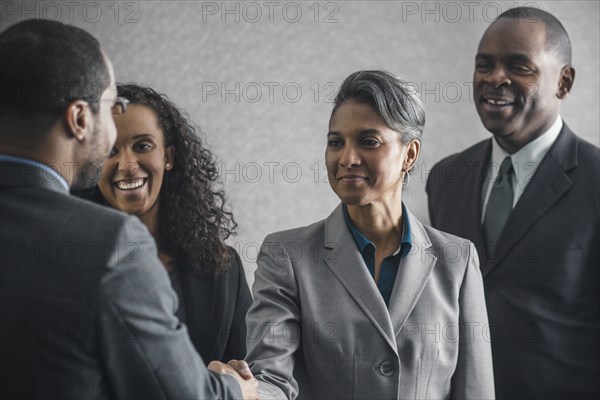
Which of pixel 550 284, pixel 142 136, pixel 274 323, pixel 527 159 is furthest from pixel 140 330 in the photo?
pixel 527 159

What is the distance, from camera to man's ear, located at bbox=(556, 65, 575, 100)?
7.30 ft

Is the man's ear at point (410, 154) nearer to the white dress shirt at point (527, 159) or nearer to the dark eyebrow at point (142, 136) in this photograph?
the white dress shirt at point (527, 159)

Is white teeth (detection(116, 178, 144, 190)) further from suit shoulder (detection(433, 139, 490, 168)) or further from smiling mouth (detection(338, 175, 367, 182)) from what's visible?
suit shoulder (detection(433, 139, 490, 168))

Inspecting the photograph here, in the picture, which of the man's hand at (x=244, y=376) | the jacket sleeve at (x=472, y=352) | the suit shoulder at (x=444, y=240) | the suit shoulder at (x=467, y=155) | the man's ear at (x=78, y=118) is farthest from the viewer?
the suit shoulder at (x=467, y=155)

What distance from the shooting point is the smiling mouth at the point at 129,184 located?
1919 millimetres

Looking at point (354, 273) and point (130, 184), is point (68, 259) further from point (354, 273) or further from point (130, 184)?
point (130, 184)

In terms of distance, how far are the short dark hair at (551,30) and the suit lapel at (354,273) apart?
2.98 ft

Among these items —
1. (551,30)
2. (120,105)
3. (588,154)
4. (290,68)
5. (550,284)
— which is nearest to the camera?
(120,105)

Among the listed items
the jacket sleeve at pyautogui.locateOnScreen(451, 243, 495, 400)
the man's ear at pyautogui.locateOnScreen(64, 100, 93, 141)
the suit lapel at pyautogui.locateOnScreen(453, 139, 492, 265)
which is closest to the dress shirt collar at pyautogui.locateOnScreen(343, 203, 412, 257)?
the jacket sleeve at pyautogui.locateOnScreen(451, 243, 495, 400)

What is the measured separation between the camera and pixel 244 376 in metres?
1.51

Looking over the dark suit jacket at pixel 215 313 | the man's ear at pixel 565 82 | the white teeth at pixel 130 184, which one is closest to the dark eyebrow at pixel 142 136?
the white teeth at pixel 130 184

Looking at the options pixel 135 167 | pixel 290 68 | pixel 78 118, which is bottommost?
pixel 135 167

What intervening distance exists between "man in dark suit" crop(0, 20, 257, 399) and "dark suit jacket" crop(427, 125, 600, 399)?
1045 millimetres

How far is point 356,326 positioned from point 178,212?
2.12ft
